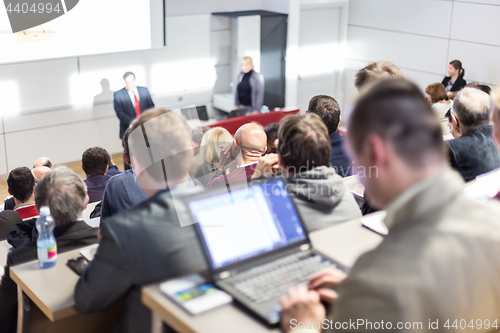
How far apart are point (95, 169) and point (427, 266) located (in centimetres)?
377

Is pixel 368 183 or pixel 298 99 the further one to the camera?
pixel 298 99

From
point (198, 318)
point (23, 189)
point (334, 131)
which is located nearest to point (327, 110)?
point (334, 131)

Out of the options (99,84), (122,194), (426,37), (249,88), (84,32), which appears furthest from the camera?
(426,37)

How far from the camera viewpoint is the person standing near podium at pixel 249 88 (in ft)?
26.2

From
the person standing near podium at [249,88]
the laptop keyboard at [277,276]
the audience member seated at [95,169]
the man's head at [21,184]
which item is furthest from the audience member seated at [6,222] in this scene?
the person standing near podium at [249,88]

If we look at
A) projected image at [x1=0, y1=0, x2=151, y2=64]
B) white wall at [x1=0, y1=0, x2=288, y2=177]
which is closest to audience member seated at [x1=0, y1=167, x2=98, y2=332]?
projected image at [x1=0, y1=0, x2=151, y2=64]

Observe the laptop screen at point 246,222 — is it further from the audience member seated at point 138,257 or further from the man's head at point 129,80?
the man's head at point 129,80

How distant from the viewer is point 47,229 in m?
2.23

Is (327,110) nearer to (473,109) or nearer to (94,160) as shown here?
(473,109)

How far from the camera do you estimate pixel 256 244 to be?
4.68ft

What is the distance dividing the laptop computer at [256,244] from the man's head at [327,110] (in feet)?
6.85

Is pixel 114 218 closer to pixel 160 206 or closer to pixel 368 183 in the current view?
pixel 160 206

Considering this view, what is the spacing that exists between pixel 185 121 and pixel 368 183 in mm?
1075

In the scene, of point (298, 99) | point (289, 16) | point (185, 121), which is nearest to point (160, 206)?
point (185, 121)
